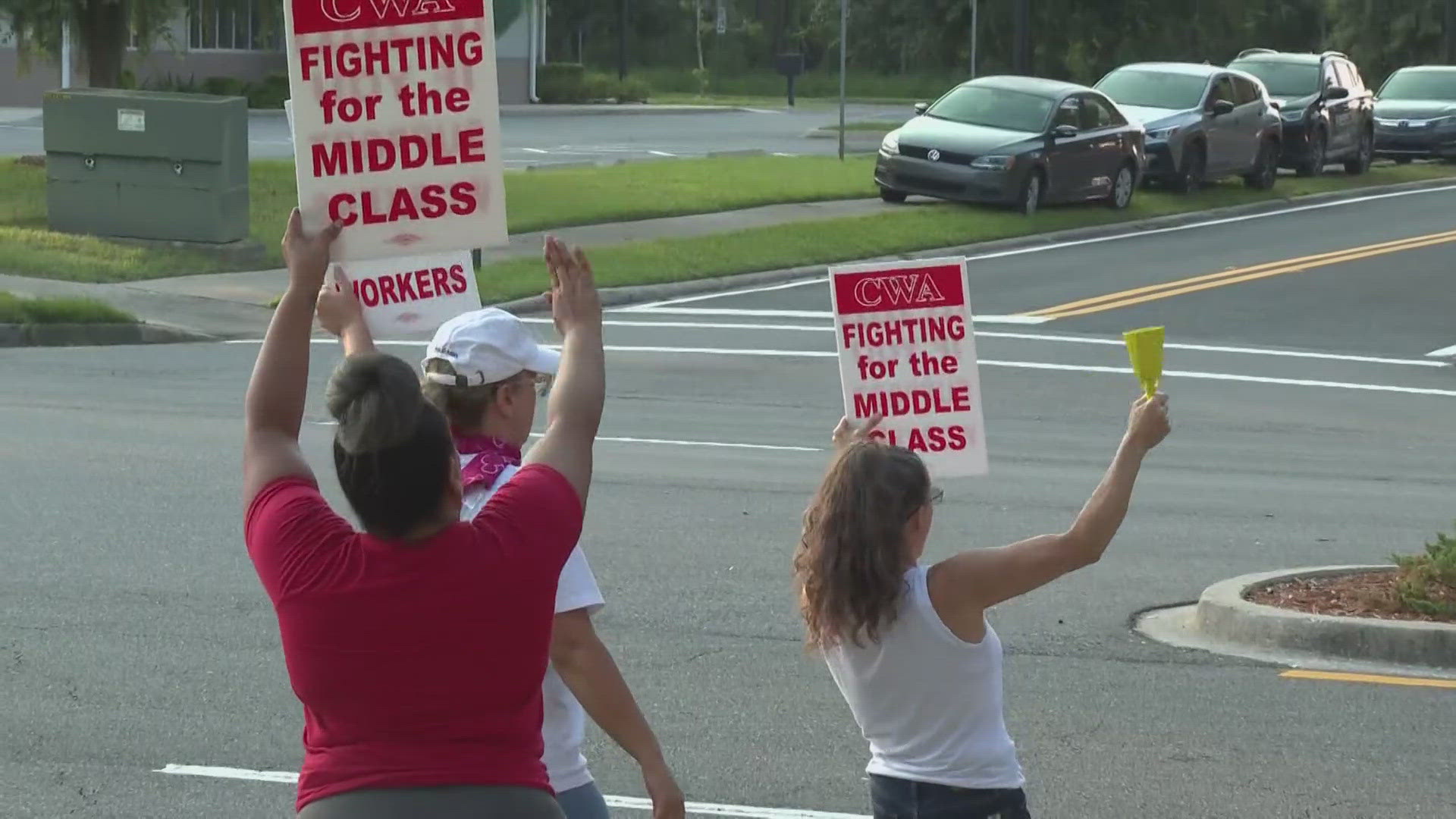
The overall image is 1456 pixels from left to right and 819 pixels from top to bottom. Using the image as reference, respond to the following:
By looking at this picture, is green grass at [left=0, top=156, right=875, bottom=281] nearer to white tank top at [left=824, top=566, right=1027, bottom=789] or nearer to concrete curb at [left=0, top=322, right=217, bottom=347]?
concrete curb at [left=0, top=322, right=217, bottom=347]

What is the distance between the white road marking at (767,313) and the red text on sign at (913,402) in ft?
49.6

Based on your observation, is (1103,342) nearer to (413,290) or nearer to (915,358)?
(915,358)

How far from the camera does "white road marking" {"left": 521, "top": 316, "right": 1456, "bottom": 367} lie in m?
19.3

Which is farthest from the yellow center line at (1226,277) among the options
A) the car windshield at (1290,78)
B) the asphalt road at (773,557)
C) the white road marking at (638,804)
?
the white road marking at (638,804)

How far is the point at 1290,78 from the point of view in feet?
121

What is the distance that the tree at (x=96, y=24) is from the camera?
26.9 m

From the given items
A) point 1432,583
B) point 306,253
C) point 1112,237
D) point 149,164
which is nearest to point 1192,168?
point 1112,237

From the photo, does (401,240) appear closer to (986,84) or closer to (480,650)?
(480,650)

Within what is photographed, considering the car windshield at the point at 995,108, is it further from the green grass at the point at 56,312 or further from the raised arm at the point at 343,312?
the raised arm at the point at 343,312

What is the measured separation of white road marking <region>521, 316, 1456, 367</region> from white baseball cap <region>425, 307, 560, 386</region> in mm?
15373

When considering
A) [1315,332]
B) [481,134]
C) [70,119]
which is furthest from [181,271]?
[481,134]

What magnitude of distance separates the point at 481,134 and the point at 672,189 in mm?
24858

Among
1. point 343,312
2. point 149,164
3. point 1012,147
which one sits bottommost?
point 1012,147

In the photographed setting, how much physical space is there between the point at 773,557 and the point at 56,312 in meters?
10.3
